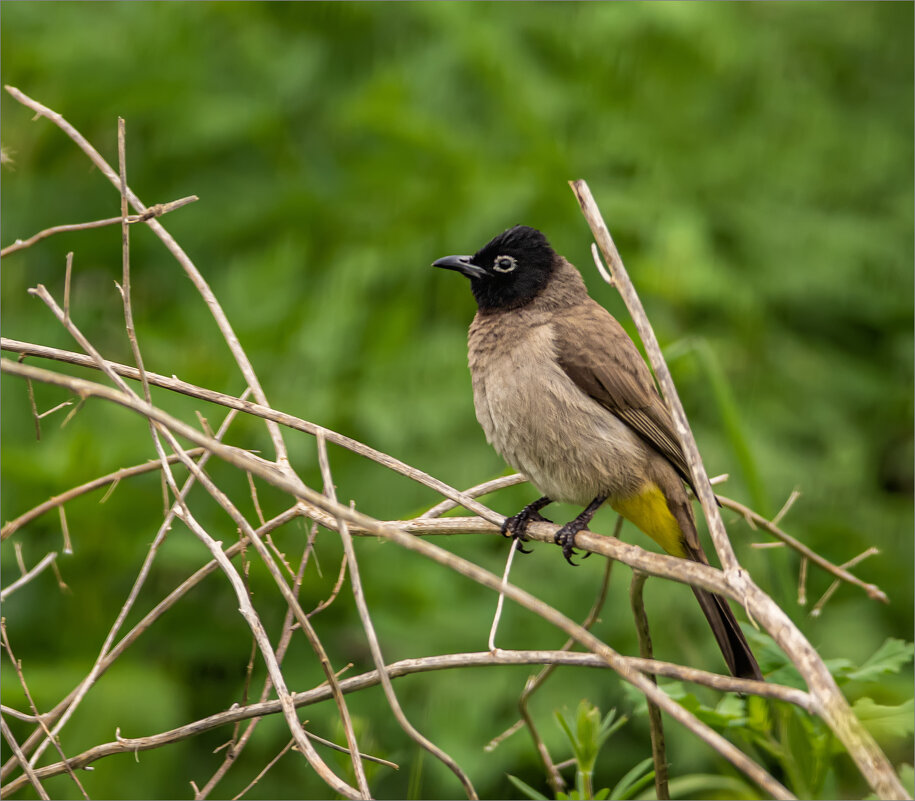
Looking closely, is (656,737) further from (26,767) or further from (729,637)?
(26,767)

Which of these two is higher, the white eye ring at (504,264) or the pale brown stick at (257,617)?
the white eye ring at (504,264)

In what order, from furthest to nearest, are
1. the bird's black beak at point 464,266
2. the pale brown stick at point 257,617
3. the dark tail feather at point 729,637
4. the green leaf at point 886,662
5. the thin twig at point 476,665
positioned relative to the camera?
the bird's black beak at point 464,266 < the dark tail feather at point 729,637 < the green leaf at point 886,662 < the pale brown stick at point 257,617 < the thin twig at point 476,665

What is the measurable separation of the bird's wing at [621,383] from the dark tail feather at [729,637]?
507mm

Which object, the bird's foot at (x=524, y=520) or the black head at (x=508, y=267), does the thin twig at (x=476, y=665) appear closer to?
the bird's foot at (x=524, y=520)

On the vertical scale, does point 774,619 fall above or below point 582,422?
above

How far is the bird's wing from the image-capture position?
367 cm

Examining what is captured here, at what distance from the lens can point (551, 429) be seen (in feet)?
11.8

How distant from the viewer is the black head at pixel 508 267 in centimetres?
398

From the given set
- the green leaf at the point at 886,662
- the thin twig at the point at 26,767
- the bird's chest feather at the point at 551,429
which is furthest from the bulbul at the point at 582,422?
the thin twig at the point at 26,767

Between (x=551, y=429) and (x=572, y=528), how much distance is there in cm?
→ 33

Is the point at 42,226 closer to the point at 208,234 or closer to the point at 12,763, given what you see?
the point at 208,234

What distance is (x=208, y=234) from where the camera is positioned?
204 inches

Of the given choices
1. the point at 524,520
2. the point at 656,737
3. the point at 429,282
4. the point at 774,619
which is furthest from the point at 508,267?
the point at 774,619

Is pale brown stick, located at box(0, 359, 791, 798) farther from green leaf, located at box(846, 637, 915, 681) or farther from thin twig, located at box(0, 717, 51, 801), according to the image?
thin twig, located at box(0, 717, 51, 801)
